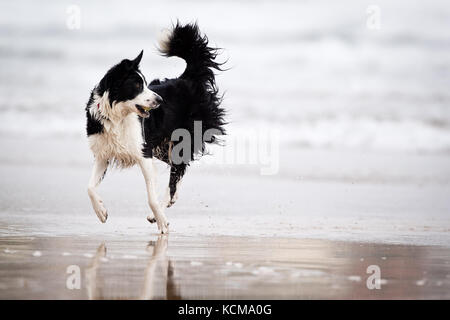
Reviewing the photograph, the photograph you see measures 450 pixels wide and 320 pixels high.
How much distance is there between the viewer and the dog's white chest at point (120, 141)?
6.18m

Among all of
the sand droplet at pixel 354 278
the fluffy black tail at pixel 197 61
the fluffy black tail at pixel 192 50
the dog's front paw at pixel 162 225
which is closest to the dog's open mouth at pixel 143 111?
the dog's front paw at pixel 162 225

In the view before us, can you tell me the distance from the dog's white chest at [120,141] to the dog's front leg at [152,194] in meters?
0.10

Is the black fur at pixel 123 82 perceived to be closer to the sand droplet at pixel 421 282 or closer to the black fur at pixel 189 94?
the black fur at pixel 189 94

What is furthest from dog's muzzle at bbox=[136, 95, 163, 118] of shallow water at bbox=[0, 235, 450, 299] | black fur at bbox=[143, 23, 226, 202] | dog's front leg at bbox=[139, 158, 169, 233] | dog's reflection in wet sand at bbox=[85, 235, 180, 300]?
dog's reflection in wet sand at bbox=[85, 235, 180, 300]

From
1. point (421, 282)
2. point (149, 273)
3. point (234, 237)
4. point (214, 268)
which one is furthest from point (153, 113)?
point (421, 282)

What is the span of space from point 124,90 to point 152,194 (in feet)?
2.86

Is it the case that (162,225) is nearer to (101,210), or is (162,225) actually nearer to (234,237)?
(101,210)

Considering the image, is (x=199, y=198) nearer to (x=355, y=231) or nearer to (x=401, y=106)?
(x=355, y=231)

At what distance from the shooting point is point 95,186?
6.25 metres

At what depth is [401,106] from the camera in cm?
Result: 1598

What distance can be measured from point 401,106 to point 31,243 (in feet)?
38.7

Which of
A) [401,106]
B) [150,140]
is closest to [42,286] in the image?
[150,140]

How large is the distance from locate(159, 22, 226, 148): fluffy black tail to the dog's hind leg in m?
0.41

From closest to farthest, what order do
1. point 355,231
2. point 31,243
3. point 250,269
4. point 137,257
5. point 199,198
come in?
point 250,269 → point 137,257 → point 31,243 → point 355,231 → point 199,198
